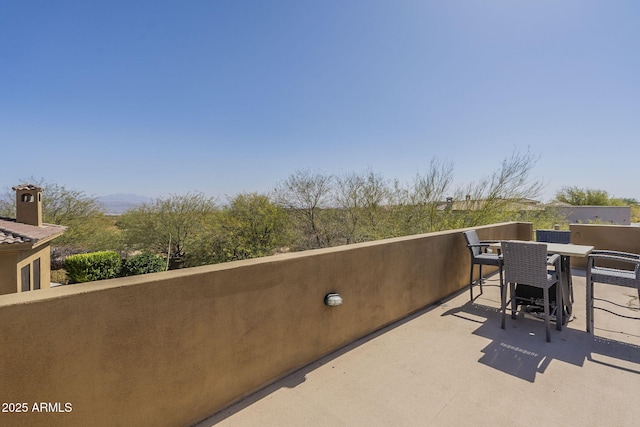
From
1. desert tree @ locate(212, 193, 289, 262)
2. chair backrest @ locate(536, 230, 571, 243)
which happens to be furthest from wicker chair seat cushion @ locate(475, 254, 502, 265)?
desert tree @ locate(212, 193, 289, 262)

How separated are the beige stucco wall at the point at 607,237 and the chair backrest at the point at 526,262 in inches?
180

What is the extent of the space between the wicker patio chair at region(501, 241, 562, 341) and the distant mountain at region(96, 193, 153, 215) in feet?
70.1

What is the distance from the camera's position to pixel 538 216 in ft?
33.5

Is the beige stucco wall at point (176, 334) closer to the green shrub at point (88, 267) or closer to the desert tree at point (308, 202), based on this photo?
the desert tree at point (308, 202)

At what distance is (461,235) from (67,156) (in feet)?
70.6

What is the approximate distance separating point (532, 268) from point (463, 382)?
1.62 meters

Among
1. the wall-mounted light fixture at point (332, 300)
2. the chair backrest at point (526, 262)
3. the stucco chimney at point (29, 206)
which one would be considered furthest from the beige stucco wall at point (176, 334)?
the stucco chimney at point (29, 206)

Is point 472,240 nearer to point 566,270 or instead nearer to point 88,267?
point 566,270

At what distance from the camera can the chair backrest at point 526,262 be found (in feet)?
9.78

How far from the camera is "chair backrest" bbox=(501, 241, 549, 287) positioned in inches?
117

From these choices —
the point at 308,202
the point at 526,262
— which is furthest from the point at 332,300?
the point at 308,202

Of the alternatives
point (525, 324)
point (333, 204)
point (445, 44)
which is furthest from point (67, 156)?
point (525, 324)

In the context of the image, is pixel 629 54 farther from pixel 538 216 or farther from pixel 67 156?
pixel 67 156

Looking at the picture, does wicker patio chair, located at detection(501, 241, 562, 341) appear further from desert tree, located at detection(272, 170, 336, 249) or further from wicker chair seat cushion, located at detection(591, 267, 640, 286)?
desert tree, located at detection(272, 170, 336, 249)
